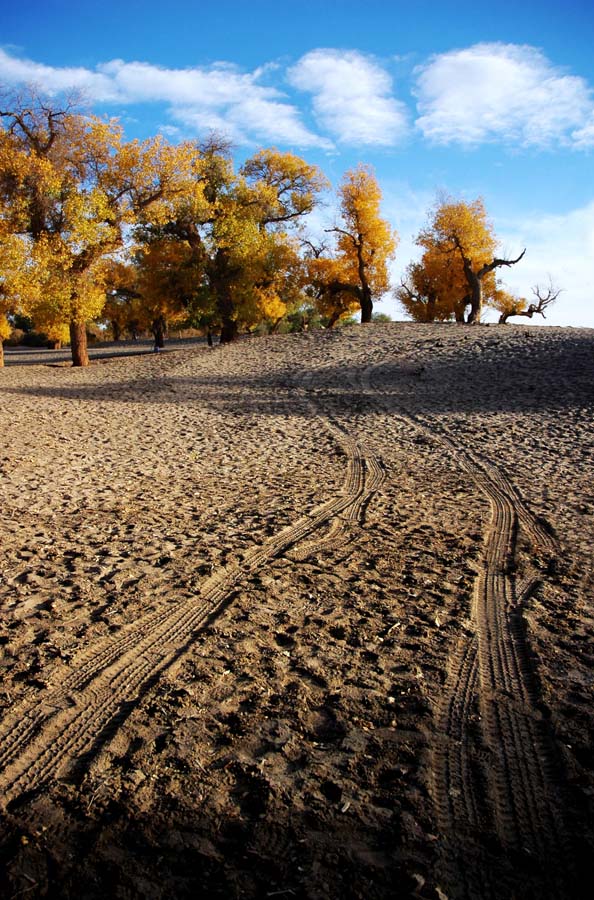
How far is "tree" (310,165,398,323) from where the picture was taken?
35.6 metres

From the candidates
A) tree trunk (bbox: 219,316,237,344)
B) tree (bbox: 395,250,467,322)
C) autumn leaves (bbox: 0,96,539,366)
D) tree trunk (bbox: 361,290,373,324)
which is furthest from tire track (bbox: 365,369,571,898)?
tree (bbox: 395,250,467,322)

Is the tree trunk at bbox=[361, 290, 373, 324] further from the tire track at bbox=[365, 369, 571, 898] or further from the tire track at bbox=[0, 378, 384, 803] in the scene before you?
the tire track at bbox=[365, 369, 571, 898]

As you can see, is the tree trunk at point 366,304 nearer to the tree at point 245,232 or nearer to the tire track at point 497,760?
the tree at point 245,232

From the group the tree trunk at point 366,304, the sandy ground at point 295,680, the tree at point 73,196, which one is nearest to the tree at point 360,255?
the tree trunk at point 366,304

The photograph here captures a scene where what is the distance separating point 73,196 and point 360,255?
58.2 ft

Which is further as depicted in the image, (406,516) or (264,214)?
(264,214)

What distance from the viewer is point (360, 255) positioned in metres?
35.9

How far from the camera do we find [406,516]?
765 cm

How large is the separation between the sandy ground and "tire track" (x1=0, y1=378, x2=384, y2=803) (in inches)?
0.6

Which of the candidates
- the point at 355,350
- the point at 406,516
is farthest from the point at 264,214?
the point at 406,516

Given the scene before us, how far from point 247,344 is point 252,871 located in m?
29.4

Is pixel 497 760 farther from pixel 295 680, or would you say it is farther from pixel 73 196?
pixel 73 196

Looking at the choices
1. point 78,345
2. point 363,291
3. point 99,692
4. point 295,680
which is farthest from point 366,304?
point 99,692

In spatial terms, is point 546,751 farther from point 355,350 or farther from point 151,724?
→ point 355,350
